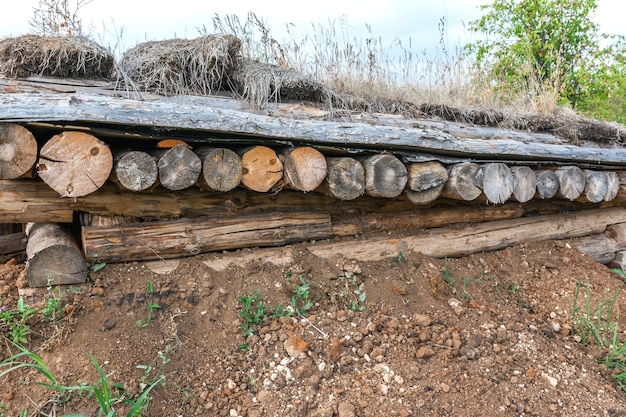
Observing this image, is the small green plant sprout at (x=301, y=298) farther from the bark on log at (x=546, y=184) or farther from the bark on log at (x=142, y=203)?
the bark on log at (x=546, y=184)

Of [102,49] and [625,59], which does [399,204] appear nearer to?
[102,49]

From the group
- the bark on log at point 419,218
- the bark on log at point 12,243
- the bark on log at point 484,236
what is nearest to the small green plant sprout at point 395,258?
the bark on log at point 484,236

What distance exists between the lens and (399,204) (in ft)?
12.2

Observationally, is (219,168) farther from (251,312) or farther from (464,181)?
(464,181)

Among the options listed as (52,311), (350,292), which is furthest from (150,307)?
(350,292)

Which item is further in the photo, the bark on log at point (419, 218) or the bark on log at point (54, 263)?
the bark on log at point (419, 218)

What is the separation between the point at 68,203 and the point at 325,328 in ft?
5.63

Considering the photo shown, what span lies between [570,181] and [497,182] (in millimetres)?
961

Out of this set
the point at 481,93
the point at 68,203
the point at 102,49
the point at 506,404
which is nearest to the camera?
the point at 506,404

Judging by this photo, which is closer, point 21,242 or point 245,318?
point 245,318

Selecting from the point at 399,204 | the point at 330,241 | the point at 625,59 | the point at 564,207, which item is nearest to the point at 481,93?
the point at 564,207

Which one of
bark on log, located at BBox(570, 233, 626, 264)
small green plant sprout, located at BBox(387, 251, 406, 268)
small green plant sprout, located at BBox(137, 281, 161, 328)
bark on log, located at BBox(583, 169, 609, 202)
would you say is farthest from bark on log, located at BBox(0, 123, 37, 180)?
bark on log, located at BBox(570, 233, 626, 264)

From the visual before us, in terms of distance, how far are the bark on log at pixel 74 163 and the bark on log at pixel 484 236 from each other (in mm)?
1530

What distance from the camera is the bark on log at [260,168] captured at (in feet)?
8.75
